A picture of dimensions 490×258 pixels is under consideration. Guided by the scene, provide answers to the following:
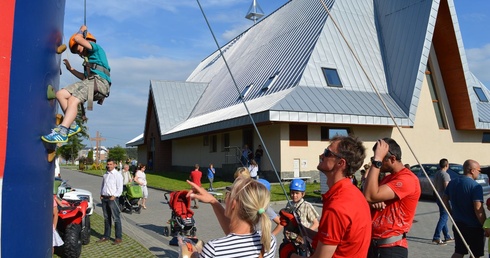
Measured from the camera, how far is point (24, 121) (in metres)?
2.99

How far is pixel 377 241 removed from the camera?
162 inches

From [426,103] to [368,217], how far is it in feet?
85.4

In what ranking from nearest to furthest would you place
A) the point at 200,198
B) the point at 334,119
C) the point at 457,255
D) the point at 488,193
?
the point at 200,198
the point at 457,255
the point at 488,193
the point at 334,119

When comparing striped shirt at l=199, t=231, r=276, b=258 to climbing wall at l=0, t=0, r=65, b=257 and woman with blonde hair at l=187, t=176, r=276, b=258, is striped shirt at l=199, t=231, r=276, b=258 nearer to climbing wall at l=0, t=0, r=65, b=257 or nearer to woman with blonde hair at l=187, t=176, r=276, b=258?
woman with blonde hair at l=187, t=176, r=276, b=258

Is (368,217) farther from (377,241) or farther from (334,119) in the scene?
(334,119)

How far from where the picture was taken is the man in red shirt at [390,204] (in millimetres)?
4012

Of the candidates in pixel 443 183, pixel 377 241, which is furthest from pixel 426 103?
pixel 377 241

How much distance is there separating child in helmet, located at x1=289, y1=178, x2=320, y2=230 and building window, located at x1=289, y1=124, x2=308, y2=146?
54.1 ft

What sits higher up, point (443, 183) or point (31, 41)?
point (31, 41)

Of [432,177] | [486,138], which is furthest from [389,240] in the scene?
[486,138]

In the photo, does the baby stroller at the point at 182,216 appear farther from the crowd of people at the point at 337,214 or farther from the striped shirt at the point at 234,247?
the striped shirt at the point at 234,247

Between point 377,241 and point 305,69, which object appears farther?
point 305,69

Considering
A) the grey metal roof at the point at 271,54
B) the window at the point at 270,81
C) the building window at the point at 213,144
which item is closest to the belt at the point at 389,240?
the grey metal roof at the point at 271,54

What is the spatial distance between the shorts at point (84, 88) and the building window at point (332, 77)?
2066 cm
